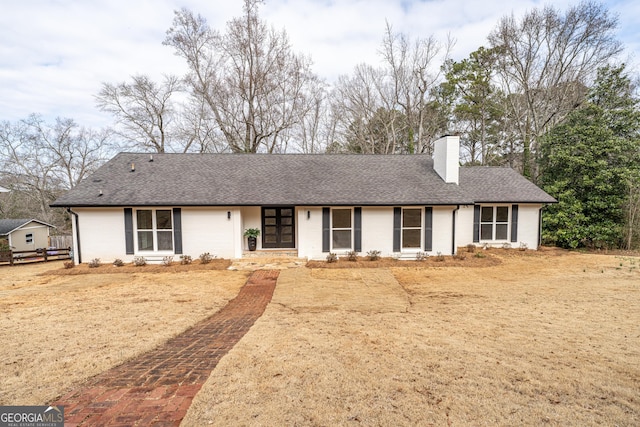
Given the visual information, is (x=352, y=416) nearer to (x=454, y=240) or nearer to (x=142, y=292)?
Answer: (x=142, y=292)

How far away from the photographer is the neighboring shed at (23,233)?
61.3 ft

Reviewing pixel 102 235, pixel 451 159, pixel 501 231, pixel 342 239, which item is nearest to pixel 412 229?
pixel 342 239

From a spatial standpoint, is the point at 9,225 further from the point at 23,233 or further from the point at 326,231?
the point at 326,231

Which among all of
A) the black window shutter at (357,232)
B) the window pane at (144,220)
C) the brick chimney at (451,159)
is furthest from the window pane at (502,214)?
the window pane at (144,220)

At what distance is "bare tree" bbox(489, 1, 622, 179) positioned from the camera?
18.9 m

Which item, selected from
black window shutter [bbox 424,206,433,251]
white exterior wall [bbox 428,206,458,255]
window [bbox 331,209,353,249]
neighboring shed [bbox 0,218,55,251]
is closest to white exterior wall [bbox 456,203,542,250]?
white exterior wall [bbox 428,206,458,255]

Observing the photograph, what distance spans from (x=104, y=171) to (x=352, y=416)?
1410 centimetres

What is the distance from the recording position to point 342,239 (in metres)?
11.4

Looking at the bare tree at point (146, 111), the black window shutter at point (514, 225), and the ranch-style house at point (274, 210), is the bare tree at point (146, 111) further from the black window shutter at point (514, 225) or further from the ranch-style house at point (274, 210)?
the black window shutter at point (514, 225)

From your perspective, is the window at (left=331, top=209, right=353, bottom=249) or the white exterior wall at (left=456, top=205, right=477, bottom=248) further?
the white exterior wall at (left=456, top=205, right=477, bottom=248)

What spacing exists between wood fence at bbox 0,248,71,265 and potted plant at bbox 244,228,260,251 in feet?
29.7

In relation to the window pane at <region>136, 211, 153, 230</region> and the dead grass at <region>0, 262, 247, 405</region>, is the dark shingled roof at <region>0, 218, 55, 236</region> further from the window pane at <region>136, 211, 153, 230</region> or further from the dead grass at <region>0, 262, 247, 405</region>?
the window pane at <region>136, 211, 153, 230</region>

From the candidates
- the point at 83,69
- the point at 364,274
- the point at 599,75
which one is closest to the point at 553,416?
the point at 364,274

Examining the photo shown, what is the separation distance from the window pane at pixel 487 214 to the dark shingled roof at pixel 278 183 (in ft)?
2.14
